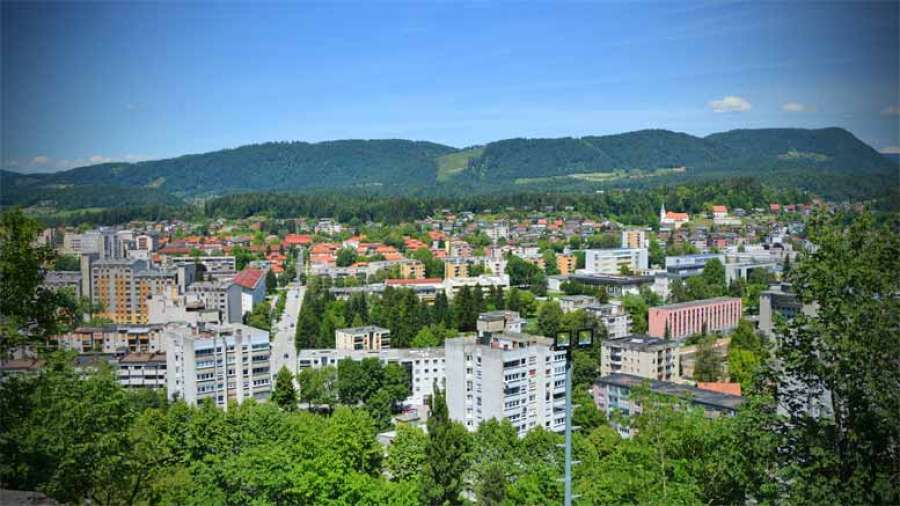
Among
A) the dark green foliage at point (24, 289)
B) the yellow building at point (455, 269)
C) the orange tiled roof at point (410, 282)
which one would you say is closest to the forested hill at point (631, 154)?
the yellow building at point (455, 269)

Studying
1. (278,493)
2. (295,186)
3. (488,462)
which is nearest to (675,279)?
(488,462)

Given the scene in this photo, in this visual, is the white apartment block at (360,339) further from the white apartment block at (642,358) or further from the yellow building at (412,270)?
the yellow building at (412,270)

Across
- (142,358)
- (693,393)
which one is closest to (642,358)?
(693,393)

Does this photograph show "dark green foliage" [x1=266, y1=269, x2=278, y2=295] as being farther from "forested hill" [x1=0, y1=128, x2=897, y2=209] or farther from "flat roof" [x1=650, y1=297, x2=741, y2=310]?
"forested hill" [x1=0, y1=128, x2=897, y2=209]

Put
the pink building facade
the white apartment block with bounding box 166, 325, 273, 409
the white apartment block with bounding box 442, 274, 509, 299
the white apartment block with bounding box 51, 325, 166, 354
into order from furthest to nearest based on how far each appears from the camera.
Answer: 1. the white apartment block with bounding box 442, 274, 509, 299
2. the pink building facade
3. the white apartment block with bounding box 51, 325, 166, 354
4. the white apartment block with bounding box 166, 325, 273, 409

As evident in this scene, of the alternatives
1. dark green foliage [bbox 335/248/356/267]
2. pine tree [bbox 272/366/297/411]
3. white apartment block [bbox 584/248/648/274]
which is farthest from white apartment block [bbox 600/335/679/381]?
dark green foliage [bbox 335/248/356/267]

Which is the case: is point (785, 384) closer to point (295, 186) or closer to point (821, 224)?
point (821, 224)
